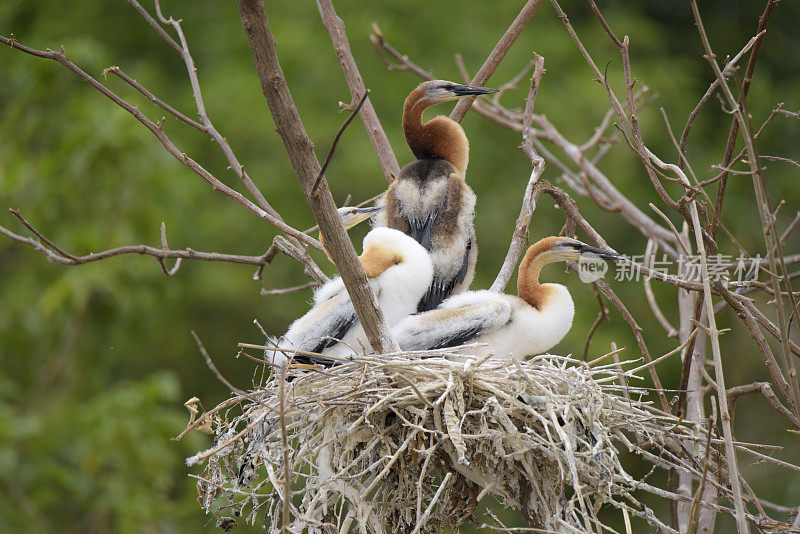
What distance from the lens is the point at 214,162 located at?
9.68 m

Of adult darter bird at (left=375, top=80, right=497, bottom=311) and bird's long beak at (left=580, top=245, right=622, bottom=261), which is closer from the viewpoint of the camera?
bird's long beak at (left=580, top=245, right=622, bottom=261)

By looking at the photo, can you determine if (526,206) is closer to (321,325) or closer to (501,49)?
(501,49)

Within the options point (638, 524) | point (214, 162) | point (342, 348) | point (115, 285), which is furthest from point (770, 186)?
point (342, 348)

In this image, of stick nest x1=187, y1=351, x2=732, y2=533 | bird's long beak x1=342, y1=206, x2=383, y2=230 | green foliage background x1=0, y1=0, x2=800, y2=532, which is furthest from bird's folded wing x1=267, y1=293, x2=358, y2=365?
green foliage background x1=0, y1=0, x2=800, y2=532

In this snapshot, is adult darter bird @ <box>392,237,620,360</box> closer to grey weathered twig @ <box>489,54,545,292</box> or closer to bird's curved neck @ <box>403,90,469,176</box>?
grey weathered twig @ <box>489,54,545,292</box>

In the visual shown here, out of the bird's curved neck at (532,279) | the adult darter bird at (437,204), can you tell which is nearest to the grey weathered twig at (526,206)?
the bird's curved neck at (532,279)

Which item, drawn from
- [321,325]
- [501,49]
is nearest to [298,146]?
[321,325]

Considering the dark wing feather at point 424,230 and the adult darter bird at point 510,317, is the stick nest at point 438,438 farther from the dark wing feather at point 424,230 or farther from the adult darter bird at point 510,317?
the dark wing feather at point 424,230

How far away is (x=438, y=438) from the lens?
101 inches

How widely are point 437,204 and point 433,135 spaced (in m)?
→ 0.39

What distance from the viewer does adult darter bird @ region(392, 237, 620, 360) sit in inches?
124

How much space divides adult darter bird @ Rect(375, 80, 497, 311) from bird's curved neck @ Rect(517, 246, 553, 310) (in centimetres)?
31

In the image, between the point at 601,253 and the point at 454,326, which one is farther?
the point at 601,253

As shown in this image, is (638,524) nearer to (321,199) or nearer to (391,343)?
(391,343)
